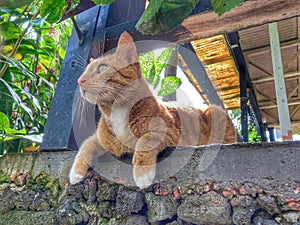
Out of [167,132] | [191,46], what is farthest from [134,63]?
[191,46]

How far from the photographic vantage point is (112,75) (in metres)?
1.06

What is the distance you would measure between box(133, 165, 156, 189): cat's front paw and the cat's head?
1.01 ft

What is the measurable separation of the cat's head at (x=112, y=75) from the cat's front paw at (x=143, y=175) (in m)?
0.31

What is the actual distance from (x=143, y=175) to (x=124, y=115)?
0.86 ft

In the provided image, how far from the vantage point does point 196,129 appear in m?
1.24

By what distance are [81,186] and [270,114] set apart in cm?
421

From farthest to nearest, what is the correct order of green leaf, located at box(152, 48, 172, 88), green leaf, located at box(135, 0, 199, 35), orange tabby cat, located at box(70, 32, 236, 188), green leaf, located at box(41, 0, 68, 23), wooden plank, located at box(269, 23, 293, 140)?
wooden plank, located at box(269, 23, 293, 140) < green leaf, located at box(152, 48, 172, 88) < orange tabby cat, located at box(70, 32, 236, 188) < green leaf, located at box(41, 0, 68, 23) < green leaf, located at box(135, 0, 199, 35)

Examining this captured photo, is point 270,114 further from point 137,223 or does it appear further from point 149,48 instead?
point 137,223

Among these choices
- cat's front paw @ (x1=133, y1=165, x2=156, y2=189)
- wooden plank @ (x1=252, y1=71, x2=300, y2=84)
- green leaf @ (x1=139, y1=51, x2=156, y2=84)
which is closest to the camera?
cat's front paw @ (x1=133, y1=165, x2=156, y2=189)

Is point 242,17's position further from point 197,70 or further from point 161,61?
point 197,70

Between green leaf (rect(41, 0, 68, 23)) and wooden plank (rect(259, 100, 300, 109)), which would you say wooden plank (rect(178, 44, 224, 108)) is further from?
green leaf (rect(41, 0, 68, 23))

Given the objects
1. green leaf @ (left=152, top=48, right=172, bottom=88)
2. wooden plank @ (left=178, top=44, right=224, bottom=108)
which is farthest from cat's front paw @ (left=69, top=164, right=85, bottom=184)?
wooden plank @ (left=178, top=44, right=224, bottom=108)

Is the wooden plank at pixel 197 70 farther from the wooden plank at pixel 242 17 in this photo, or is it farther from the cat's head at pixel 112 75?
the cat's head at pixel 112 75

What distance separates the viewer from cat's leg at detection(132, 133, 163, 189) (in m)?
0.85
